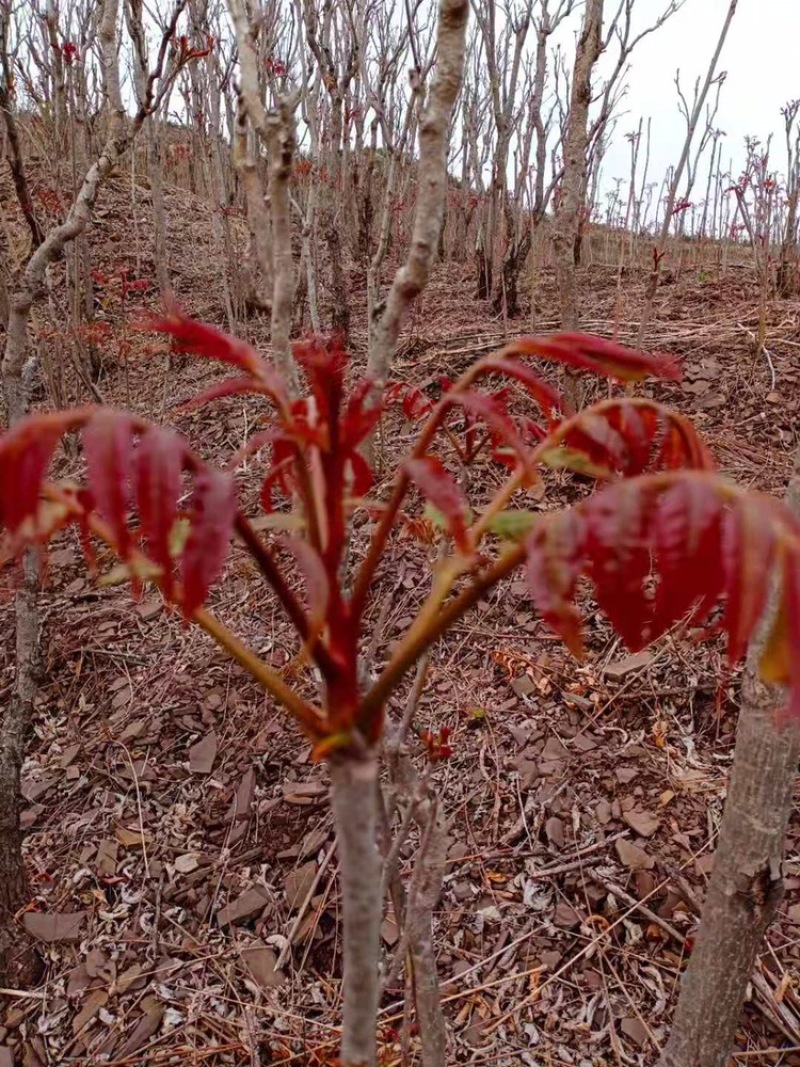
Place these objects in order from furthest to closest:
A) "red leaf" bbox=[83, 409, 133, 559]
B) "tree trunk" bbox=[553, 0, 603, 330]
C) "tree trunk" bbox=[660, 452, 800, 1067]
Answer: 1. "tree trunk" bbox=[553, 0, 603, 330]
2. "tree trunk" bbox=[660, 452, 800, 1067]
3. "red leaf" bbox=[83, 409, 133, 559]

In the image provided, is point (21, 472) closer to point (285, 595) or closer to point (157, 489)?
point (157, 489)

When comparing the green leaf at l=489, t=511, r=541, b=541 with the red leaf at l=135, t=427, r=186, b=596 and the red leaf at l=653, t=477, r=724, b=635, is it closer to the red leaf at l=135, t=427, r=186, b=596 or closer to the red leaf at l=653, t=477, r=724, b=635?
the red leaf at l=653, t=477, r=724, b=635

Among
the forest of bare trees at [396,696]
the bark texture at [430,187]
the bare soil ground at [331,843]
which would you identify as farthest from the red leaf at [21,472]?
the bare soil ground at [331,843]

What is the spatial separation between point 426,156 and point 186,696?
2331 mm

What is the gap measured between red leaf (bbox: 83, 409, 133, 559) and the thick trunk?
250mm

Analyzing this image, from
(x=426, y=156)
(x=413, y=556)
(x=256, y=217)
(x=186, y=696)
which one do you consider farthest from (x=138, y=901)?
(x=426, y=156)

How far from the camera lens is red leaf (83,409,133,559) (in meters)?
0.41

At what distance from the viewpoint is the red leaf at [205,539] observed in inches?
16.8

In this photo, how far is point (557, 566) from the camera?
43 cm

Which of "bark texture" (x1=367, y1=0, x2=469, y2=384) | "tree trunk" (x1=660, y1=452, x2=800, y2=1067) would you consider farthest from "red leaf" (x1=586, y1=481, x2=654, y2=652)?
"tree trunk" (x1=660, y1=452, x2=800, y2=1067)

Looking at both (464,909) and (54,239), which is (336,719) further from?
→ (54,239)

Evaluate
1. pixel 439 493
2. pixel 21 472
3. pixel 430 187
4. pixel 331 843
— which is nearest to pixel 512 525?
pixel 439 493

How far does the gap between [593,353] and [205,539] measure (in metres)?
0.35

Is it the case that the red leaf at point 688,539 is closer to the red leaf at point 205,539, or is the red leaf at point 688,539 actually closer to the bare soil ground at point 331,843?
the red leaf at point 205,539
